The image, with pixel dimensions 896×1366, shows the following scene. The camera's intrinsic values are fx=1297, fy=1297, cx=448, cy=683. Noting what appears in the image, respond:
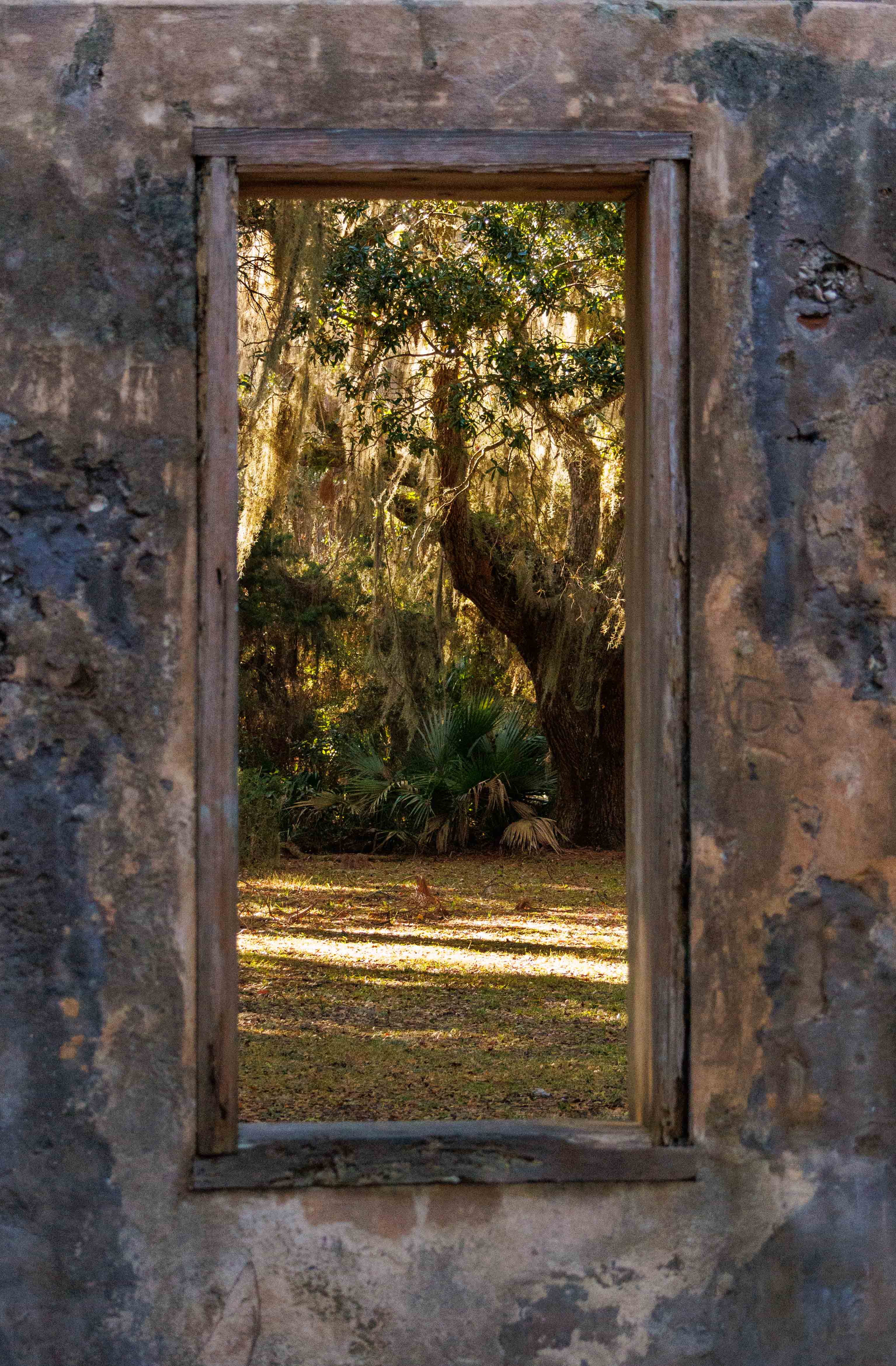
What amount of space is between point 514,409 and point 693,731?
6.12 m

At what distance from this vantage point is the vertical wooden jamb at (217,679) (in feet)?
8.57

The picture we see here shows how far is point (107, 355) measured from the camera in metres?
2.63

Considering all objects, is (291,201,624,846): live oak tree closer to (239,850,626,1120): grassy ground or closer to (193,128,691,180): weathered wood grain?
(239,850,626,1120): grassy ground

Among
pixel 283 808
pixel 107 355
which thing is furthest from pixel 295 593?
pixel 107 355

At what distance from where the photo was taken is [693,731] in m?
2.68

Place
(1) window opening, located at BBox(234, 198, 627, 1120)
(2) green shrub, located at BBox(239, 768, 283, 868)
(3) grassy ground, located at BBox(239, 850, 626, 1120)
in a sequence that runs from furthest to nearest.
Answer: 1. (2) green shrub, located at BBox(239, 768, 283, 868)
2. (1) window opening, located at BBox(234, 198, 627, 1120)
3. (3) grassy ground, located at BBox(239, 850, 626, 1120)

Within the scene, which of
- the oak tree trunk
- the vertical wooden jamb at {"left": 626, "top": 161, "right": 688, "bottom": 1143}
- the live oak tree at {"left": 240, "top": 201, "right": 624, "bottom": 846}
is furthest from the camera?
the oak tree trunk

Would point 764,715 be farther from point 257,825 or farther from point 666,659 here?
point 257,825

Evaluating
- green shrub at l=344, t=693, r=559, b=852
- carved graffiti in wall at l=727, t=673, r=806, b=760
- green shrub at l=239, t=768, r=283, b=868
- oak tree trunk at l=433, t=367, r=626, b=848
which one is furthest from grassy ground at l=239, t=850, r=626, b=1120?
carved graffiti in wall at l=727, t=673, r=806, b=760

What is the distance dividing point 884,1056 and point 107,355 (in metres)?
2.13

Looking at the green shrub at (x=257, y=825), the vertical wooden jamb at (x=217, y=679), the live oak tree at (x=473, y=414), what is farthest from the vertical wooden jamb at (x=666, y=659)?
the green shrub at (x=257, y=825)

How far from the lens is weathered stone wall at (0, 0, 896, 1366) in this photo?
2.56 meters

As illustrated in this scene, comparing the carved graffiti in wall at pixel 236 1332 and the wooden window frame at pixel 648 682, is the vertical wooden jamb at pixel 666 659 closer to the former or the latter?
the wooden window frame at pixel 648 682

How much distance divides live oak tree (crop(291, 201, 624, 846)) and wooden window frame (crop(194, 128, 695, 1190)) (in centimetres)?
456
